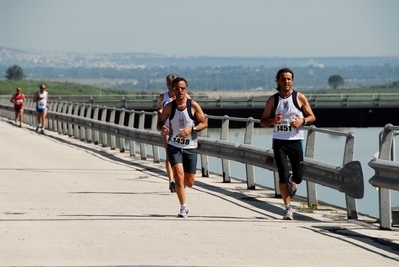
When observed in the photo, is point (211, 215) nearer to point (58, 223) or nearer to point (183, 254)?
point (58, 223)

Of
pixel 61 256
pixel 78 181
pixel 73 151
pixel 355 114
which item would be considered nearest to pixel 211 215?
pixel 61 256

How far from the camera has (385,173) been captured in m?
12.4

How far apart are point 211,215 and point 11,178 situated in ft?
21.5

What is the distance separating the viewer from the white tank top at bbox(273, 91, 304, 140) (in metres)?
13.3

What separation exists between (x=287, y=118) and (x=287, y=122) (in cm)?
5

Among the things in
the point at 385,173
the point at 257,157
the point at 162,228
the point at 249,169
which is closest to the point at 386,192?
the point at 385,173

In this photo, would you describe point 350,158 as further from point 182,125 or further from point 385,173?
point 182,125

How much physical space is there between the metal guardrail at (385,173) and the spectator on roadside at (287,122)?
1046 millimetres

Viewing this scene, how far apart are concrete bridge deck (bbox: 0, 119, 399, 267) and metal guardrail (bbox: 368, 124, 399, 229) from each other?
0.29m

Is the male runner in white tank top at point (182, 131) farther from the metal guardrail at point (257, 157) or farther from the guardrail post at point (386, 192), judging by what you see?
the guardrail post at point (386, 192)

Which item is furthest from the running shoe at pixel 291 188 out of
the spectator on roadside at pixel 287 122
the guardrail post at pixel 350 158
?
the guardrail post at pixel 350 158

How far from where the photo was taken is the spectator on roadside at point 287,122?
13.3 meters

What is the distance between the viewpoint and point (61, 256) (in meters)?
10.0

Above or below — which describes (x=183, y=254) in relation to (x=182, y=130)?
below
